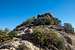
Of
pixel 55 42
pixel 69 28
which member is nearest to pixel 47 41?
pixel 55 42

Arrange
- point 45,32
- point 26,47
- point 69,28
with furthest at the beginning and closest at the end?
1. point 69,28
2. point 45,32
3. point 26,47

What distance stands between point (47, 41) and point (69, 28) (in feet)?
45.6

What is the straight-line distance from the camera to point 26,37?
15977 millimetres

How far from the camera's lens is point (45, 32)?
16109 mm

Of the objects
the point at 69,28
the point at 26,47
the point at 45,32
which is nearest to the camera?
the point at 26,47

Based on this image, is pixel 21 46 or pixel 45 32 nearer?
pixel 21 46

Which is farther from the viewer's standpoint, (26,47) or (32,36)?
(32,36)

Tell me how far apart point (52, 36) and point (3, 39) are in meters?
4.31

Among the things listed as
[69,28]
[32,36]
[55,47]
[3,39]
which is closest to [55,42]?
[55,47]

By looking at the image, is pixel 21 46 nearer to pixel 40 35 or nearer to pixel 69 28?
pixel 40 35

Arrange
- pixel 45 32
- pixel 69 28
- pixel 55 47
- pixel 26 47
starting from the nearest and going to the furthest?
pixel 26 47
pixel 55 47
pixel 45 32
pixel 69 28

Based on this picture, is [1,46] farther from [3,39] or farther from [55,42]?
[55,42]

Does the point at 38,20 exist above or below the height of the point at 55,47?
above

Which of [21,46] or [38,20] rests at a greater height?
[38,20]
